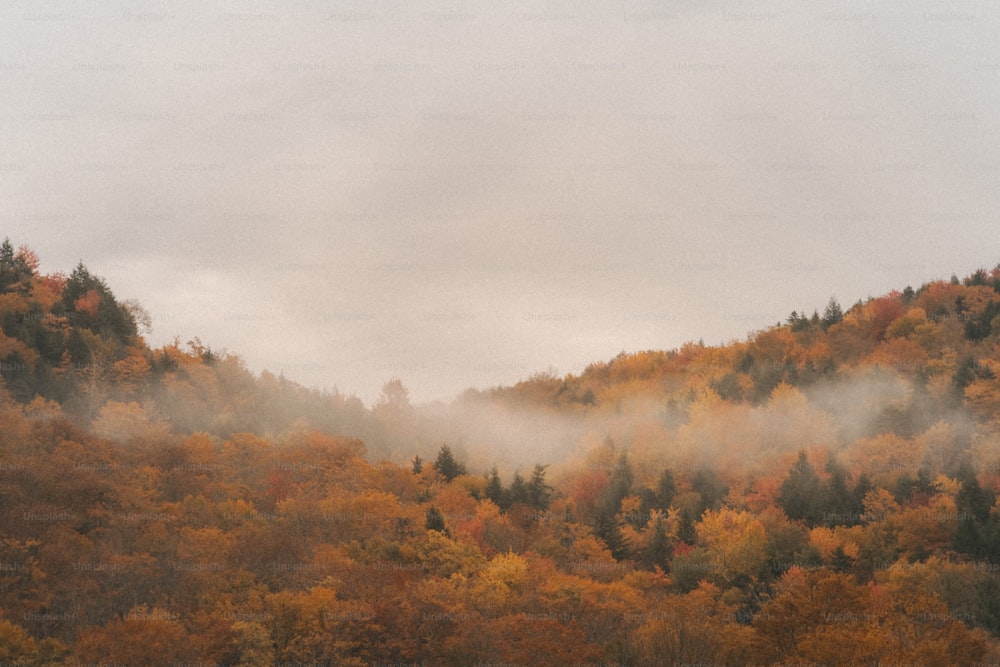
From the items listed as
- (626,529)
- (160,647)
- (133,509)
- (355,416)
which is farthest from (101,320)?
(160,647)

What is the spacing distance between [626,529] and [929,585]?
122ft

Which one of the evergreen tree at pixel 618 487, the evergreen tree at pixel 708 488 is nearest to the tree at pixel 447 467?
the evergreen tree at pixel 618 487

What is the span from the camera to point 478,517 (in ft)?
384

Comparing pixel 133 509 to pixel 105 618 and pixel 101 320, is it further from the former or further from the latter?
pixel 101 320

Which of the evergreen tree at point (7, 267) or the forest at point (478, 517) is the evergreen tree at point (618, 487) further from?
the evergreen tree at point (7, 267)

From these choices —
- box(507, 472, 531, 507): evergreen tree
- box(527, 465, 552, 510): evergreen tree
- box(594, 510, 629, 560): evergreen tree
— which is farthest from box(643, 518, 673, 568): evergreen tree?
box(507, 472, 531, 507): evergreen tree

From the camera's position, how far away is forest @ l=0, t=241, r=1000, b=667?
7094 cm

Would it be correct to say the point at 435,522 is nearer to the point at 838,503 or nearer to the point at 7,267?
the point at 838,503

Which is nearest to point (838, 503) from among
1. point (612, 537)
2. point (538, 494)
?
point (612, 537)

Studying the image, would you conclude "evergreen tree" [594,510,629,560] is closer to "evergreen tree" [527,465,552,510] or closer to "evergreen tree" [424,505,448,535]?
"evergreen tree" [527,465,552,510]

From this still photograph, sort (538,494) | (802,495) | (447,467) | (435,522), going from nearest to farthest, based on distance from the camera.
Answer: (435,522) < (802,495) < (538,494) < (447,467)

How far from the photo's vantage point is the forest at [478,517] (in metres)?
70.9

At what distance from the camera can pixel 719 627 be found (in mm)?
75250

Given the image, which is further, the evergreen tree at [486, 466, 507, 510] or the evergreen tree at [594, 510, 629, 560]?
the evergreen tree at [486, 466, 507, 510]
